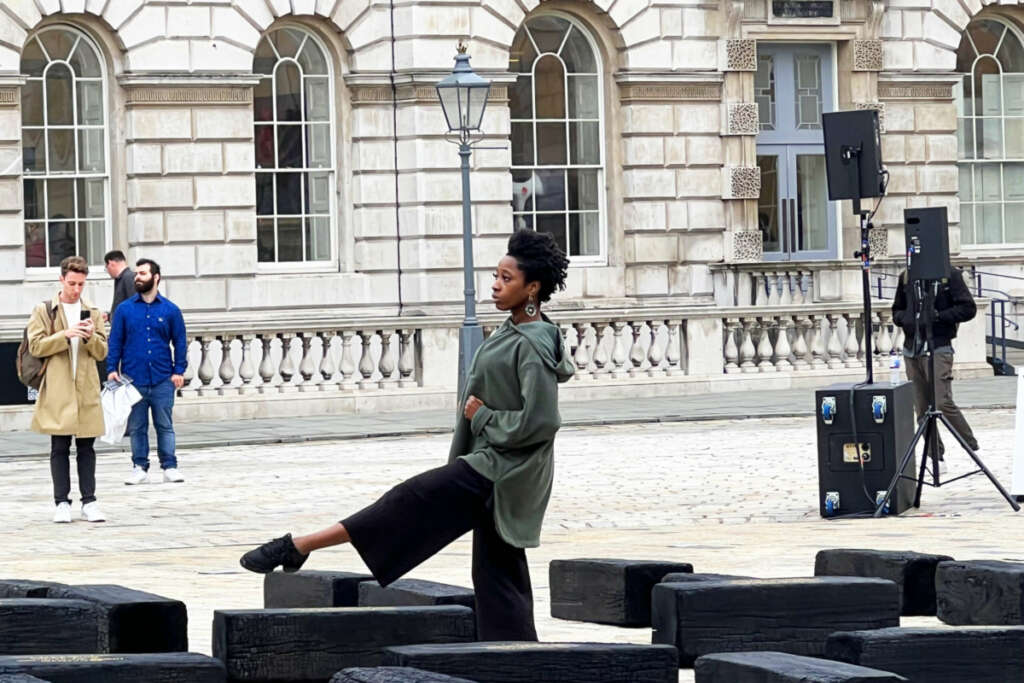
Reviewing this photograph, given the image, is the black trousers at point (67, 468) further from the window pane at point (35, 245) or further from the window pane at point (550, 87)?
the window pane at point (550, 87)

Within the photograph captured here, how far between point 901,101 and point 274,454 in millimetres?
15569

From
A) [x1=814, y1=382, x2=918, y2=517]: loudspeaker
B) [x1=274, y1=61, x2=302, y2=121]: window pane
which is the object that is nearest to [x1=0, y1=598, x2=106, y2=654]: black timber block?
[x1=814, y1=382, x2=918, y2=517]: loudspeaker

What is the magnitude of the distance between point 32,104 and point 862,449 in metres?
17.2

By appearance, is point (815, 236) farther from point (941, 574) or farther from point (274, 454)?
point (941, 574)

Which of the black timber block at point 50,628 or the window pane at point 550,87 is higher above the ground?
the window pane at point 550,87

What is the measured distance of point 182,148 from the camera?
3116 cm

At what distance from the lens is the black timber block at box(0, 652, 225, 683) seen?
22.6 ft

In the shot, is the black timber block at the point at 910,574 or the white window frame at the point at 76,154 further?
the white window frame at the point at 76,154

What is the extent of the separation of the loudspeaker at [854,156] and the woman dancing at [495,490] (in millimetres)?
7664

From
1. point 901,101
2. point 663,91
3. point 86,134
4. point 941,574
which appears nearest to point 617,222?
point 663,91

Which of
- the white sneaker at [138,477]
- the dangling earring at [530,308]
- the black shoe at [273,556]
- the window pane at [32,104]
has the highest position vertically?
the window pane at [32,104]

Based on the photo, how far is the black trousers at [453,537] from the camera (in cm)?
852

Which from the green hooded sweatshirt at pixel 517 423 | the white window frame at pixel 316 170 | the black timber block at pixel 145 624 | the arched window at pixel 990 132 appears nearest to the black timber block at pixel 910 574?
the green hooded sweatshirt at pixel 517 423

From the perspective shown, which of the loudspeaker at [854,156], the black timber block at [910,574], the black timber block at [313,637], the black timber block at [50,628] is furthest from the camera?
the loudspeaker at [854,156]
